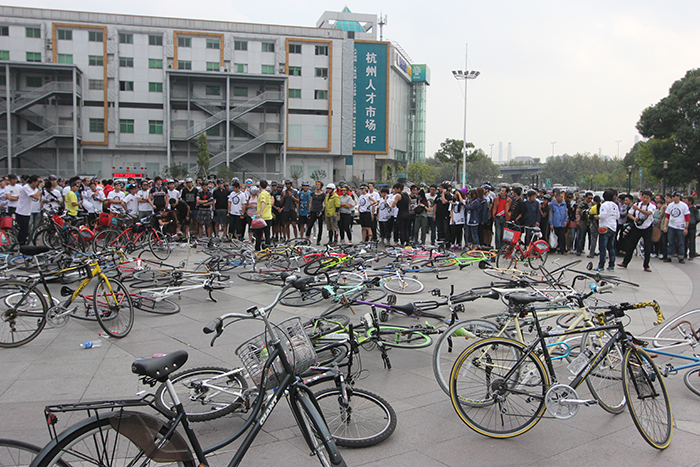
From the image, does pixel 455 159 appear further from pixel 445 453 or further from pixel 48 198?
pixel 445 453

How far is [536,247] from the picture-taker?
1128cm

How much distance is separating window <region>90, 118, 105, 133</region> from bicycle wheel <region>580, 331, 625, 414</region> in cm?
5678

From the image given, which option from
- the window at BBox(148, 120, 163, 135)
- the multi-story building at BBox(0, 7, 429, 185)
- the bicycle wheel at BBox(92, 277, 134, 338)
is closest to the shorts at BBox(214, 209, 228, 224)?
the bicycle wheel at BBox(92, 277, 134, 338)

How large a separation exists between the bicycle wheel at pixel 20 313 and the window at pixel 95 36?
5412 centimetres

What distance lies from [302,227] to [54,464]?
14513 mm

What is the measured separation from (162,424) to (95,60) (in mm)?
58073

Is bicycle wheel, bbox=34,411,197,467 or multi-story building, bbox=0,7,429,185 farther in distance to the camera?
multi-story building, bbox=0,7,429,185

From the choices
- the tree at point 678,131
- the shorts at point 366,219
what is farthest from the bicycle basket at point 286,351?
the tree at point 678,131

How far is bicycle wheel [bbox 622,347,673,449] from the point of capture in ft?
13.1

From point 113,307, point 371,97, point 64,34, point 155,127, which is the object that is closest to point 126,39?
point 64,34

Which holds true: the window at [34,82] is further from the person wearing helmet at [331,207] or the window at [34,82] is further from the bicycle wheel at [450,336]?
the bicycle wheel at [450,336]

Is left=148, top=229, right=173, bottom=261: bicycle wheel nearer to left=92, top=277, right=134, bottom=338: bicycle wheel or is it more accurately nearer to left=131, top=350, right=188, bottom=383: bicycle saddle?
left=92, top=277, right=134, bottom=338: bicycle wheel

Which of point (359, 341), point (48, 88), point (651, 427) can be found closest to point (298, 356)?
point (359, 341)

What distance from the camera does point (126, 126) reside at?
5366 centimetres
